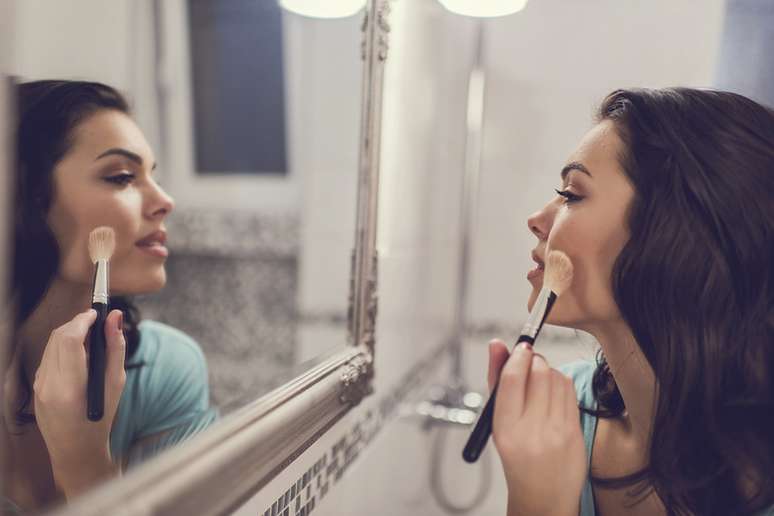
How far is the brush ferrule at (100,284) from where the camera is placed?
0.40 m

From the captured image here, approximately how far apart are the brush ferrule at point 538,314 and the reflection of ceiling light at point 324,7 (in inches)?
20.3

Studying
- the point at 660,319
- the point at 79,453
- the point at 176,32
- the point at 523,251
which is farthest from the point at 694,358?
the point at 176,32

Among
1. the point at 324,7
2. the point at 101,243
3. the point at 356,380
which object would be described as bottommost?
the point at 356,380

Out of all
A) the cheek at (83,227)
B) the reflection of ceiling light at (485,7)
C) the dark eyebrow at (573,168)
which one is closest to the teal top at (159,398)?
the cheek at (83,227)

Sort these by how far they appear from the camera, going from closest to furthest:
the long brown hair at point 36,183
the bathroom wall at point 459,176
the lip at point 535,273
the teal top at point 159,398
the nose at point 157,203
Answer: the long brown hair at point 36,183, the teal top at point 159,398, the nose at point 157,203, the lip at point 535,273, the bathroom wall at point 459,176

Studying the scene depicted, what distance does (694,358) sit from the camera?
594 millimetres

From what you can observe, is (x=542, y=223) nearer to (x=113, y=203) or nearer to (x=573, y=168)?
(x=573, y=168)

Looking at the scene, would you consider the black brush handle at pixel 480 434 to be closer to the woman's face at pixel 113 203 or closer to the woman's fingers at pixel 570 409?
the woman's fingers at pixel 570 409

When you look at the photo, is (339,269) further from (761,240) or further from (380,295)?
(761,240)

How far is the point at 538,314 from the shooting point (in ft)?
1.77

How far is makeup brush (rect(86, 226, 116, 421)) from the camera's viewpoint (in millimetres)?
386

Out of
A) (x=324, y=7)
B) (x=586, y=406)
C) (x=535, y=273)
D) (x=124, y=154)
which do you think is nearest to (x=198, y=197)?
(x=324, y=7)

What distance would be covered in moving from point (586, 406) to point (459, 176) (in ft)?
2.23

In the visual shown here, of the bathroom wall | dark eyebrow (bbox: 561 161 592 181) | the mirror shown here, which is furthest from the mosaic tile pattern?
dark eyebrow (bbox: 561 161 592 181)
